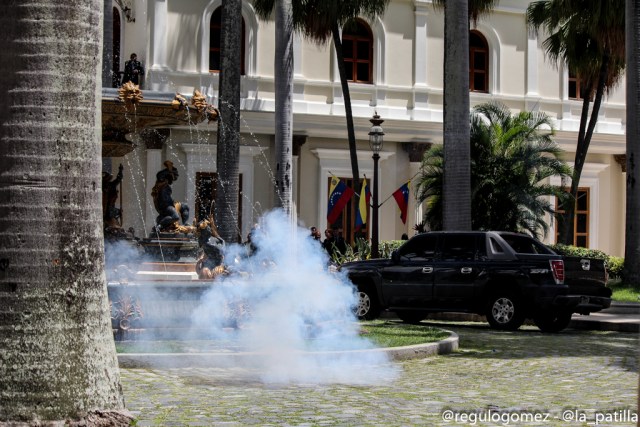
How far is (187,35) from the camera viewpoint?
3147 centimetres

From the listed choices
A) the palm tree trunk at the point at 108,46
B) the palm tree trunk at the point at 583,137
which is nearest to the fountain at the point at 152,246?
the palm tree trunk at the point at 108,46

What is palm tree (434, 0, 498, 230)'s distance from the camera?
2062cm

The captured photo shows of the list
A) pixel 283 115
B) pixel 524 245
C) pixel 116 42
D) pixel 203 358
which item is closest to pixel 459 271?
pixel 524 245

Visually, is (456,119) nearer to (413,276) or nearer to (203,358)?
(413,276)

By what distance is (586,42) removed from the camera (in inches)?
1206

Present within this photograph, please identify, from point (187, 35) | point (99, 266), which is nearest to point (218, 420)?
point (99, 266)

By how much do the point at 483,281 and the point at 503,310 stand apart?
0.55 metres

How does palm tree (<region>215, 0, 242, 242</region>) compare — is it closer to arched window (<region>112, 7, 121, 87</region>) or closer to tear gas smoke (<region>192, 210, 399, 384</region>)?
tear gas smoke (<region>192, 210, 399, 384</region>)

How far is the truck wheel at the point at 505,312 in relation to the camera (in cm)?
1795

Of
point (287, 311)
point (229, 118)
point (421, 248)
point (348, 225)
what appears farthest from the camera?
point (348, 225)

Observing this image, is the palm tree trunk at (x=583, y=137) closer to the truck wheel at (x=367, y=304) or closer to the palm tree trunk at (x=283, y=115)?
the palm tree trunk at (x=283, y=115)

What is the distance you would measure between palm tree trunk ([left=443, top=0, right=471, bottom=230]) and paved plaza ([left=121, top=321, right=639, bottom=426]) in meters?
6.92

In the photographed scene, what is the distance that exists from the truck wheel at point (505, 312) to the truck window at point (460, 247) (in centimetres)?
79

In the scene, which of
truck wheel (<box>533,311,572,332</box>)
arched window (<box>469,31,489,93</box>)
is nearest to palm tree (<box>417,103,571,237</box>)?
arched window (<box>469,31,489,93</box>)
